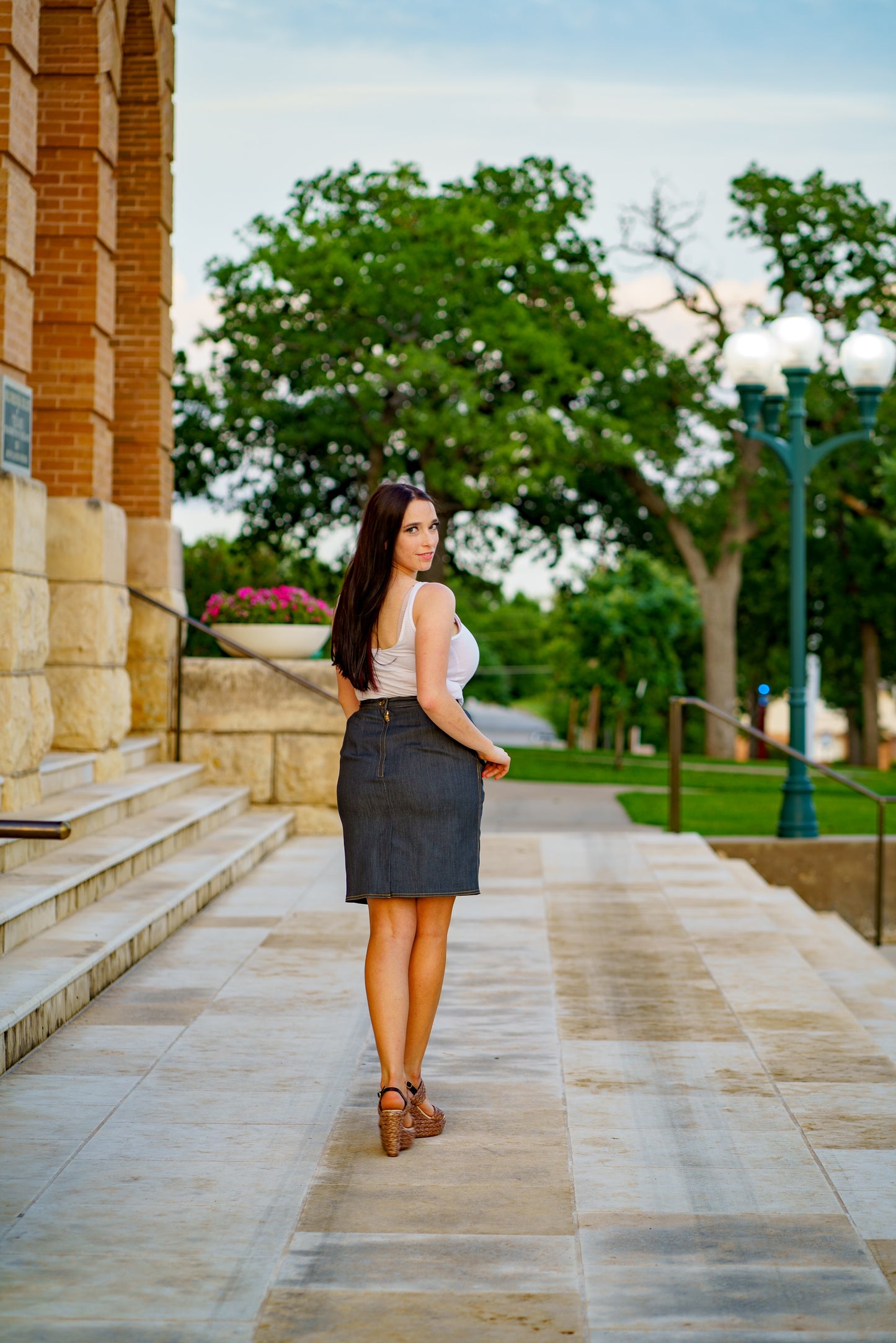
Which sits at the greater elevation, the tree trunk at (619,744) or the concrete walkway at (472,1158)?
the tree trunk at (619,744)

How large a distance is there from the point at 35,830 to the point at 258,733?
22.2 ft

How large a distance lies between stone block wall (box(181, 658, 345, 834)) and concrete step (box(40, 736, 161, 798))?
44cm

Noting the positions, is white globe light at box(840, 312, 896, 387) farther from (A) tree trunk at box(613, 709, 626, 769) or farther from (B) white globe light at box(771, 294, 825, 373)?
(A) tree trunk at box(613, 709, 626, 769)

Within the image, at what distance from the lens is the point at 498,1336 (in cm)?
286

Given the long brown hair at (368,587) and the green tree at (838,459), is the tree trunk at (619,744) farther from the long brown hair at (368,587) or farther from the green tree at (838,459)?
the long brown hair at (368,587)

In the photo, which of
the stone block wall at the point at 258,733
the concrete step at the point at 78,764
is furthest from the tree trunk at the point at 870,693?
the concrete step at the point at 78,764

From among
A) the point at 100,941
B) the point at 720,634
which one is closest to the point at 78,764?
the point at 100,941

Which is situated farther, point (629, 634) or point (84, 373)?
point (629, 634)

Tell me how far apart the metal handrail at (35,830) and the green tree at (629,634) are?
19223mm

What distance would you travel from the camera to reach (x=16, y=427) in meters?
7.62

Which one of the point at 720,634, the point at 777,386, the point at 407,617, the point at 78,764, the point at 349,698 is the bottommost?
the point at 78,764

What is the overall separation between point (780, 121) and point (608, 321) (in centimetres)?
623

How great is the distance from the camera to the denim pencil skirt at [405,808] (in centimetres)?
412

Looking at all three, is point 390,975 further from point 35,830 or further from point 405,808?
point 35,830
